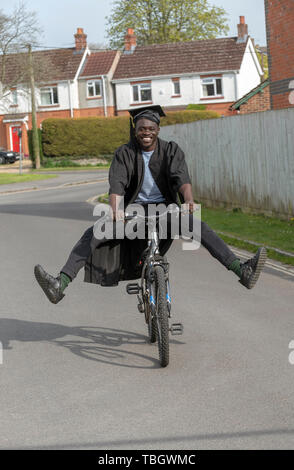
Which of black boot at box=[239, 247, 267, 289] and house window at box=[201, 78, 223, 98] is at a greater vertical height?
house window at box=[201, 78, 223, 98]

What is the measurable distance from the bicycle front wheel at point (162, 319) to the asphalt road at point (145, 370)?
13cm

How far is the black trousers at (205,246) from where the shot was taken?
6152 mm

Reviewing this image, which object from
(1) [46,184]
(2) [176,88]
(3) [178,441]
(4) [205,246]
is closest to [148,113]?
(4) [205,246]

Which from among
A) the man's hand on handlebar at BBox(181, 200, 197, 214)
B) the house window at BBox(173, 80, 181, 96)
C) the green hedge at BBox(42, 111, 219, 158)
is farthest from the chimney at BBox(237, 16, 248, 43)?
the man's hand on handlebar at BBox(181, 200, 197, 214)

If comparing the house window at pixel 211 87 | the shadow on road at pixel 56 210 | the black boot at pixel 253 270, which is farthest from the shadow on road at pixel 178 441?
the house window at pixel 211 87

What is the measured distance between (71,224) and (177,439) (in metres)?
13.4

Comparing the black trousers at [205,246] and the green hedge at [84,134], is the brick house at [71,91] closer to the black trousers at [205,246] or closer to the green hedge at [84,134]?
the green hedge at [84,134]

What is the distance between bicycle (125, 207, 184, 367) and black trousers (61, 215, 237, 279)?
245 mm

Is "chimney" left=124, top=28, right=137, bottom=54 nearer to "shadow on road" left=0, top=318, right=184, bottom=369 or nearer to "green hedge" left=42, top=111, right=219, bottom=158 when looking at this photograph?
"green hedge" left=42, top=111, right=219, bottom=158

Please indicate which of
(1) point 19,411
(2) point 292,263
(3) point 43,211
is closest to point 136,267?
(1) point 19,411

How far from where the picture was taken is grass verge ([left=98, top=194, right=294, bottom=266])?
12.0m

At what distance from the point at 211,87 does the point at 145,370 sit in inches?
2289

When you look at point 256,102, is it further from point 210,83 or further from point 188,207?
point 188,207

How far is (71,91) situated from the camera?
6531 centimetres
